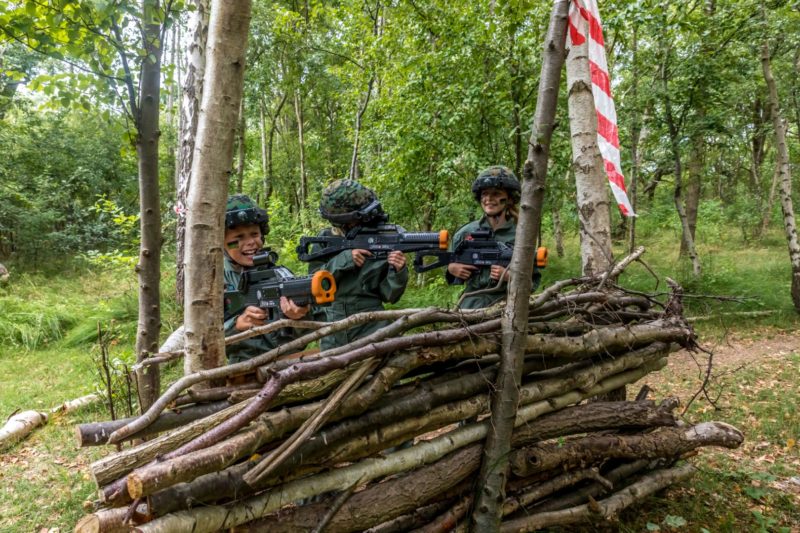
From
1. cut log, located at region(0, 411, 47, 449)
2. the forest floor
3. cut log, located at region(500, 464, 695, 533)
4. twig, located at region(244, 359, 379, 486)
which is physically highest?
twig, located at region(244, 359, 379, 486)

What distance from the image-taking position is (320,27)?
638 inches

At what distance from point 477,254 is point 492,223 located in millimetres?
509

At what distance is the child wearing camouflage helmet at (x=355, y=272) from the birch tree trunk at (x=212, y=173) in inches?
52.8

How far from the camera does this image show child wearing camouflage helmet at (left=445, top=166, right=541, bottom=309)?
3666mm

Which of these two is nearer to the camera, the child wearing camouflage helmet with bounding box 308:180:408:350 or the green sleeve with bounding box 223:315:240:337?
the green sleeve with bounding box 223:315:240:337

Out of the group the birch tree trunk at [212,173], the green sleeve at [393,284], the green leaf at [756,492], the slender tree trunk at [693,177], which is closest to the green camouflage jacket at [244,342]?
the green sleeve at [393,284]

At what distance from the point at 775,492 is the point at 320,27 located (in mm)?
17400

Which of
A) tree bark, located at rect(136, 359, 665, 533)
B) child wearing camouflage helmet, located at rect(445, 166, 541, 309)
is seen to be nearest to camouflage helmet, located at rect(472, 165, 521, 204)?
child wearing camouflage helmet, located at rect(445, 166, 541, 309)

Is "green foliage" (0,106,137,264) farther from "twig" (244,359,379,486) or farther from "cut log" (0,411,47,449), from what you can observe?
"twig" (244,359,379,486)

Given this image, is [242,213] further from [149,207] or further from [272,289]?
[272,289]

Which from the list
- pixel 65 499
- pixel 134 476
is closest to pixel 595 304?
pixel 134 476

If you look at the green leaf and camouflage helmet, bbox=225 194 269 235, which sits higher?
camouflage helmet, bbox=225 194 269 235

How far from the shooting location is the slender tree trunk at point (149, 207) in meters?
3.15

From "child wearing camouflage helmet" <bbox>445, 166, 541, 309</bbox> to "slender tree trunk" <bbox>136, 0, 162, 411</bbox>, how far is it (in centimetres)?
223
